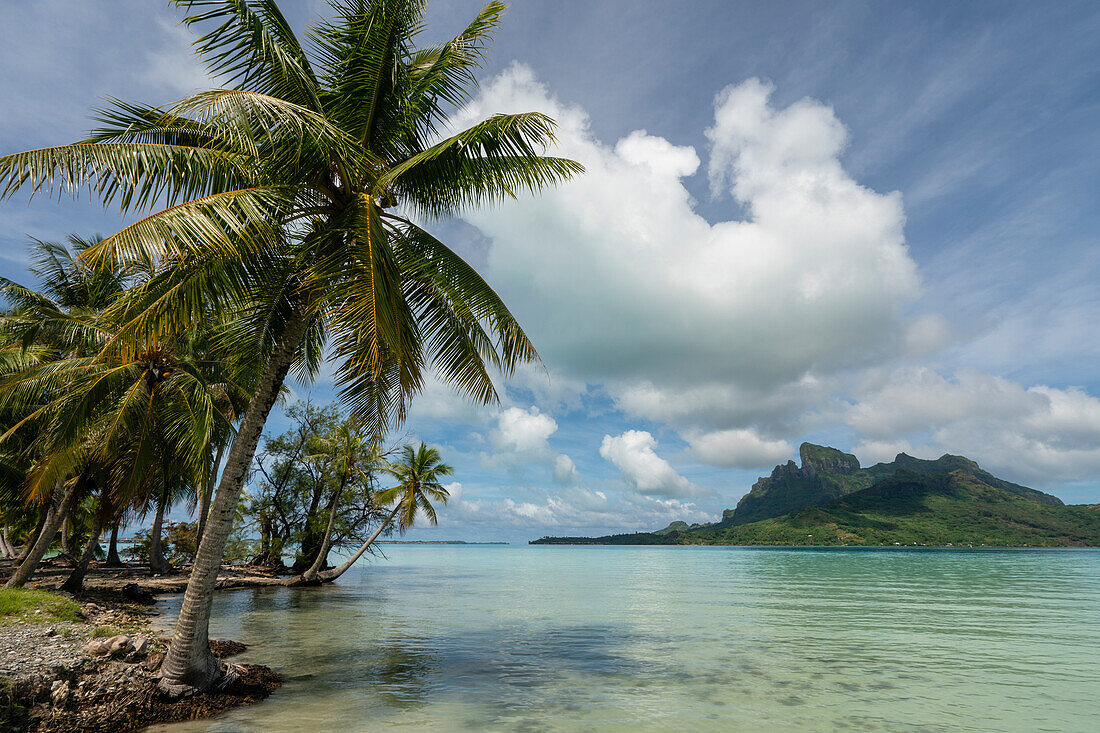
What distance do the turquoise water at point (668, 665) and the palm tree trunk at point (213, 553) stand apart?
85 centimetres

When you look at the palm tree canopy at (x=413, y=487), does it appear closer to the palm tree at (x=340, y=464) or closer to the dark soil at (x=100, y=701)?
the palm tree at (x=340, y=464)

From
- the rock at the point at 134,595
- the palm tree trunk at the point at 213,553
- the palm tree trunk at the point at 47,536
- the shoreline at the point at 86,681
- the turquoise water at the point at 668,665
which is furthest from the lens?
the rock at the point at 134,595

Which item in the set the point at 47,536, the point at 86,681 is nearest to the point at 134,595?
the point at 47,536

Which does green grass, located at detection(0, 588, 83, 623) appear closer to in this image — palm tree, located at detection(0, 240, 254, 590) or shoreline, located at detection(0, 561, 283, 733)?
shoreline, located at detection(0, 561, 283, 733)

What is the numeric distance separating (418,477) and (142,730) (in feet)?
83.0

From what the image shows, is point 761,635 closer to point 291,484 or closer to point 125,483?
point 125,483

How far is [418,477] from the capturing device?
104 feet

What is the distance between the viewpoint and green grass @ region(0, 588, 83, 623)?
35.5ft

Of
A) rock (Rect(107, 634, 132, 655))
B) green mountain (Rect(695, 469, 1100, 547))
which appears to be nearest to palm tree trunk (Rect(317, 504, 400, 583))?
rock (Rect(107, 634, 132, 655))

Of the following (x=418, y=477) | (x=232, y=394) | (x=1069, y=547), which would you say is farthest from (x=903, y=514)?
(x=232, y=394)

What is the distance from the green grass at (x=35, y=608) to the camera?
1082cm

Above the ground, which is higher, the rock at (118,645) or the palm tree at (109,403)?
the palm tree at (109,403)

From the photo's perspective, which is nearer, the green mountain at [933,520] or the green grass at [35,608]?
the green grass at [35,608]

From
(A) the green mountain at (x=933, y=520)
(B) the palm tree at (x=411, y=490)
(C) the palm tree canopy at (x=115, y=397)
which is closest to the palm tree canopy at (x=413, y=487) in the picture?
(B) the palm tree at (x=411, y=490)
